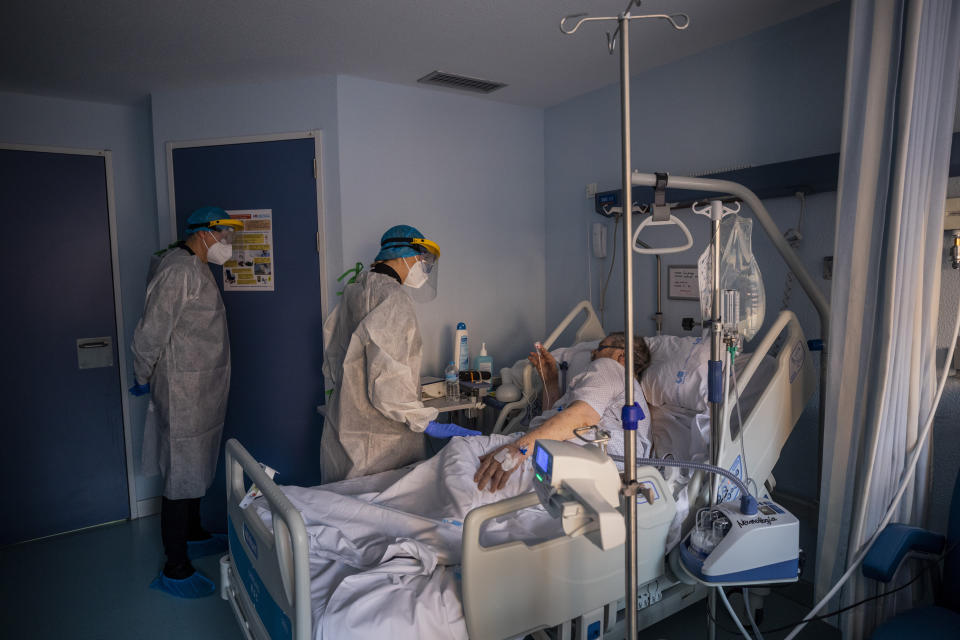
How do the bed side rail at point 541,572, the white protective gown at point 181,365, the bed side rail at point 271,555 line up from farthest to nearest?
the white protective gown at point 181,365 < the bed side rail at point 541,572 < the bed side rail at point 271,555

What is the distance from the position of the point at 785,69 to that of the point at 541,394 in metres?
1.81

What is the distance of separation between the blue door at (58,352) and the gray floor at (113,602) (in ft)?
0.83

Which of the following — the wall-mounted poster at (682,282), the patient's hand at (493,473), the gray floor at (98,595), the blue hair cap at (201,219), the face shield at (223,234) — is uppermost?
the blue hair cap at (201,219)

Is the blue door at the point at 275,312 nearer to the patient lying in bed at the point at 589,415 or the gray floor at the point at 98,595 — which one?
the gray floor at the point at 98,595

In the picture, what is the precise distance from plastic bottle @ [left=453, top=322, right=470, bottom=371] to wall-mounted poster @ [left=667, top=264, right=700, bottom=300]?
1133 mm

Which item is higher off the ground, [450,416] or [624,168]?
[624,168]

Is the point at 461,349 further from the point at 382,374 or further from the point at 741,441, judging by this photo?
the point at 741,441

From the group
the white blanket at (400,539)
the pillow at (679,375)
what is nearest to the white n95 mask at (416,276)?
the white blanket at (400,539)

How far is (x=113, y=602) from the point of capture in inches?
105

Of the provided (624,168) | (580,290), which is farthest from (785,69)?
(624,168)

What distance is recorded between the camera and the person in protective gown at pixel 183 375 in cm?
271

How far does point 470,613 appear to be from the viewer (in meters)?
1.49

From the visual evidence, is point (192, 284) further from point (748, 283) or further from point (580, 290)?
point (748, 283)

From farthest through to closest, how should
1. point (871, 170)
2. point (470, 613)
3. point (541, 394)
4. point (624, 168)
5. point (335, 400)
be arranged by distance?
point (541, 394), point (335, 400), point (871, 170), point (470, 613), point (624, 168)
